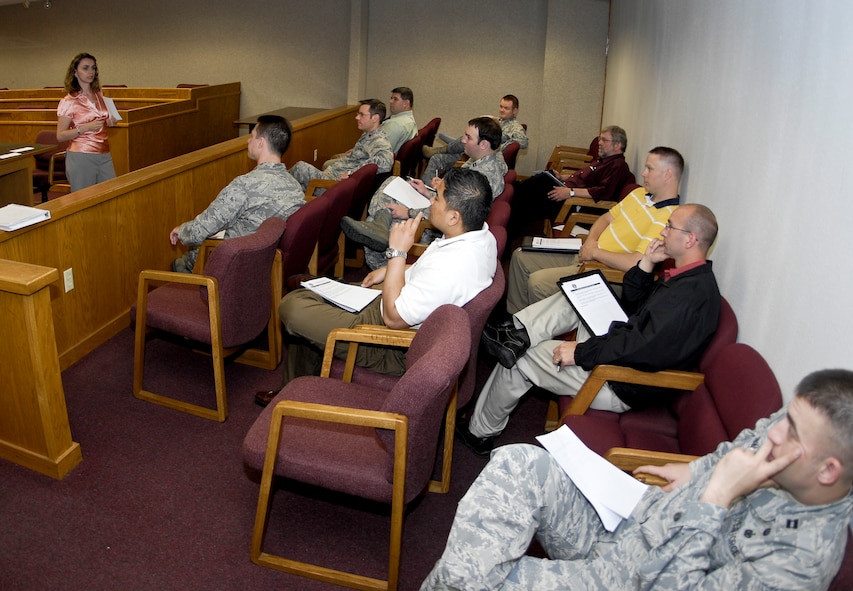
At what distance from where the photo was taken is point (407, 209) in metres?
4.43

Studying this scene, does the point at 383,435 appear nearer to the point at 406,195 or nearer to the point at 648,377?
the point at 648,377

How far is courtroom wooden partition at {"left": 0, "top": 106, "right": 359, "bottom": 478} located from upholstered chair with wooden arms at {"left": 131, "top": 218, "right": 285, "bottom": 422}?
1.17ft

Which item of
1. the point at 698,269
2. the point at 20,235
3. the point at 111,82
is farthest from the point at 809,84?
the point at 111,82

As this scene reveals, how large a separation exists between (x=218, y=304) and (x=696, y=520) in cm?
206

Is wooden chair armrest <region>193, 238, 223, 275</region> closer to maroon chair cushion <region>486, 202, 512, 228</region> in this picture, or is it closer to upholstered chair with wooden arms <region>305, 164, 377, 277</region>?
upholstered chair with wooden arms <region>305, 164, 377, 277</region>

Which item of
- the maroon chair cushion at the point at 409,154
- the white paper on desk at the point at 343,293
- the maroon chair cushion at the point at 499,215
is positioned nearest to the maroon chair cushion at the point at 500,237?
the maroon chair cushion at the point at 499,215

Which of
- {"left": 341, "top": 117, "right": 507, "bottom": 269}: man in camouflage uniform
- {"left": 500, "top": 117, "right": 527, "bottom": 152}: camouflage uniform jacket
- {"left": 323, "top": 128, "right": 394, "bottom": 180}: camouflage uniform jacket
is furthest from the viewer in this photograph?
{"left": 500, "top": 117, "right": 527, "bottom": 152}: camouflage uniform jacket

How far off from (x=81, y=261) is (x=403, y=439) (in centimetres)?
221

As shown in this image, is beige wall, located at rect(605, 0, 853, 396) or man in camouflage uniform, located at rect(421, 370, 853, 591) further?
beige wall, located at rect(605, 0, 853, 396)

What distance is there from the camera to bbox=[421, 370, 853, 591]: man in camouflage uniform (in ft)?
4.95

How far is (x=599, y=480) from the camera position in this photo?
2.00m

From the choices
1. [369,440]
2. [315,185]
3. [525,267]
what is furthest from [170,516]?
[315,185]

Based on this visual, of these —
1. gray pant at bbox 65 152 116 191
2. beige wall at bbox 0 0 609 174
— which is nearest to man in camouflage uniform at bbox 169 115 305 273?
gray pant at bbox 65 152 116 191

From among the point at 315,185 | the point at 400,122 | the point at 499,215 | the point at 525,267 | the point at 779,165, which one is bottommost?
the point at 525,267
